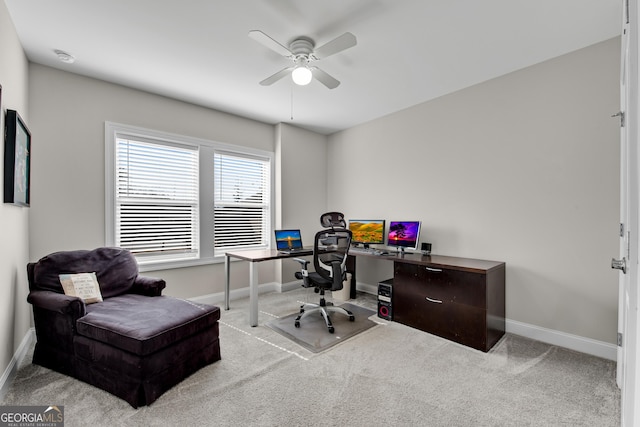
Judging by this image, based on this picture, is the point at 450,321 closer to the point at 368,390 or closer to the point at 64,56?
the point at 368,390

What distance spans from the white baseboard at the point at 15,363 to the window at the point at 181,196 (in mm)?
1048

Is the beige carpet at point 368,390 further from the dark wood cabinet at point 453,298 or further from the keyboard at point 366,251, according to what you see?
the keyboard at point 366,251

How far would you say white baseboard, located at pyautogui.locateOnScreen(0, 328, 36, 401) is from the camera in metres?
1.93

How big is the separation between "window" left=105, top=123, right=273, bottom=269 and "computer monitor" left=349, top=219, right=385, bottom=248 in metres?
1.41

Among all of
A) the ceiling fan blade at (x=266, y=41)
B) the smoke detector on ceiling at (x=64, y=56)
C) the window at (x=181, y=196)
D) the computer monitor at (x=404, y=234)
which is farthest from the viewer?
the computer monitor at (x=404, y=234)

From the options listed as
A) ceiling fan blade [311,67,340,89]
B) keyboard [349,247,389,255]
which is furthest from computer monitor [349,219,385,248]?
ceiling fan blade [311,67,340,89]

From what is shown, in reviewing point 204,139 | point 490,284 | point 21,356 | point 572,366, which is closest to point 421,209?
point 490,284

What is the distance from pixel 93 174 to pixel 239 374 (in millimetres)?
2643

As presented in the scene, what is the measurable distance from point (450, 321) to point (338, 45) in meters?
2.70

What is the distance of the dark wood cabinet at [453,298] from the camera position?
266 centimetres

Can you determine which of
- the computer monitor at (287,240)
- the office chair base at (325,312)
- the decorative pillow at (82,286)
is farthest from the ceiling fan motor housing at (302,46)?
the decorative pillow at (82,286)

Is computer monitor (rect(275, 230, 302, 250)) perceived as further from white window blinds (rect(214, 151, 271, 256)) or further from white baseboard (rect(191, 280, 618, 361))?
white baseboard (rect(191, 280, 618, 361))

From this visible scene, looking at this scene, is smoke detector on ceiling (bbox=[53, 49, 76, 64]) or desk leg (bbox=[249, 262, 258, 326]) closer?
smoke detector on ceiling (bbox=[53, 49, 76, 64])

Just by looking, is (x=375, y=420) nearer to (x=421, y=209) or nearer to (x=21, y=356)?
(x=421, y=209)
